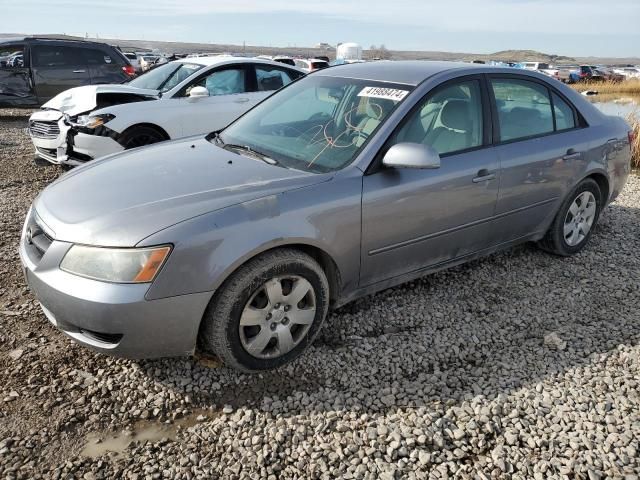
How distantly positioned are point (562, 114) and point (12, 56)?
1083cm

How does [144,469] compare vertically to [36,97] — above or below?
below

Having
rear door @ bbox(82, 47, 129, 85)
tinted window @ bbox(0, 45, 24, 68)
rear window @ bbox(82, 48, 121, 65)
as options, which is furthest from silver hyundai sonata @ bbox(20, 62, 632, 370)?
tinted window @ bbox(0, 45, 24, 68)

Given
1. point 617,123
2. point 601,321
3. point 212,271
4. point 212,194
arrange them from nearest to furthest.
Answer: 1. point 212,271
2. point 212,194
3. point 601,321
4. point 617,123

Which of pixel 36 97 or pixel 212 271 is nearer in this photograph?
pixel 212 271

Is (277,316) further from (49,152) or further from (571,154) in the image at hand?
(49,152)

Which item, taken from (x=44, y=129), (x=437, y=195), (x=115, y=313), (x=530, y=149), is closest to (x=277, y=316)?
(x=115, y=313)

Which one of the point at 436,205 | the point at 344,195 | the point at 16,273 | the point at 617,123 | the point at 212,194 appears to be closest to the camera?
the point at 212,194

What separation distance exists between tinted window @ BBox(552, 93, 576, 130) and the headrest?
1.05 m

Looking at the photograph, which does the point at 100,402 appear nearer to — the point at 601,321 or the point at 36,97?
the point at 601,321

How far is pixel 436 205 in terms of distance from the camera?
3.30 metres

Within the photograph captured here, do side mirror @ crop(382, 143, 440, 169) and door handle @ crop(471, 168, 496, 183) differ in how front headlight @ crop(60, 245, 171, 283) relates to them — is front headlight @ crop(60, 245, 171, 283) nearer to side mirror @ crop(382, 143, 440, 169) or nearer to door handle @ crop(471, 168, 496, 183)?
side mirror @ crop(382, 143, 440, 169)

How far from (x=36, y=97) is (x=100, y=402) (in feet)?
34.1

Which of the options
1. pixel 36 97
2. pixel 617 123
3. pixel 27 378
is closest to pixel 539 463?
pixel 27 378

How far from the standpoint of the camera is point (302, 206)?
275 centimetres
